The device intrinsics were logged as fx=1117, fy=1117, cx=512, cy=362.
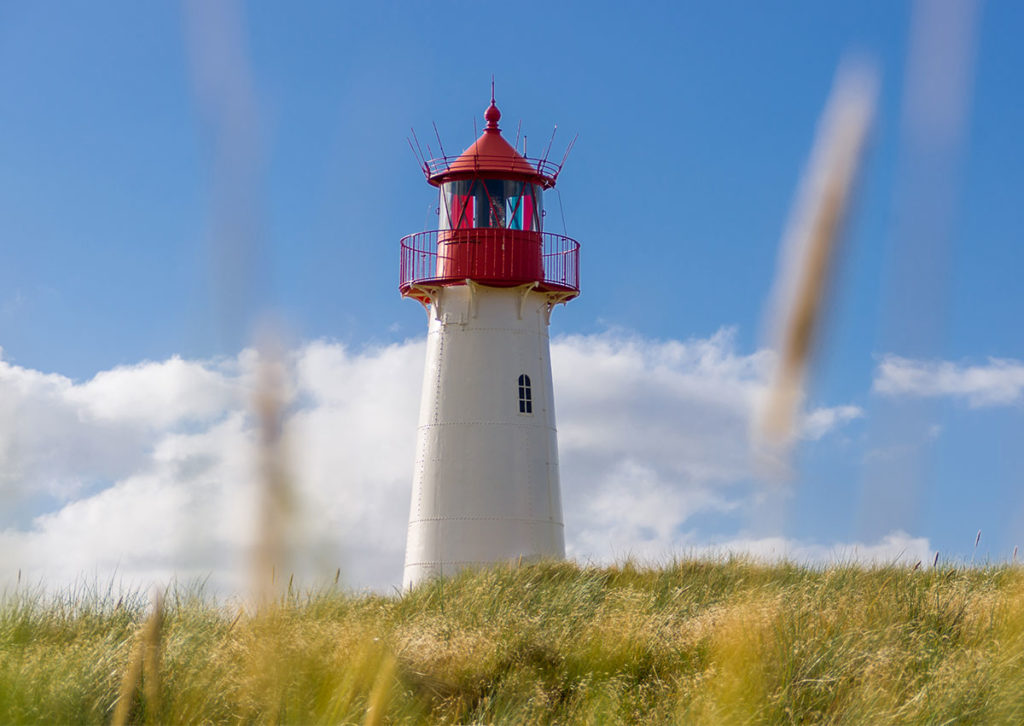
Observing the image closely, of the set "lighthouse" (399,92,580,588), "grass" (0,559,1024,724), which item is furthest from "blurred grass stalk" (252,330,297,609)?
"lighthouse" (399,92,580,588)

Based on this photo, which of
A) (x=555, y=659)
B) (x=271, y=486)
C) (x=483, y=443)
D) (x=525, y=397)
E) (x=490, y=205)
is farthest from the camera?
(x=490, y=205)

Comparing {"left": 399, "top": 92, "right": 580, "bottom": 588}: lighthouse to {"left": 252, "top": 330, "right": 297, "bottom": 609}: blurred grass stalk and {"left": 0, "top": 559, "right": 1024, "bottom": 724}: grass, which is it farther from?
{"left": 252, "top": 330, "right": 297, "bottom": 609}: blurred grass stalk

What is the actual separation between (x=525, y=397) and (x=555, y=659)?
36.6 feet

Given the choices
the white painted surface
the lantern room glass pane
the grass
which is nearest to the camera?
the grass

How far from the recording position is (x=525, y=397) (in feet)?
62.6

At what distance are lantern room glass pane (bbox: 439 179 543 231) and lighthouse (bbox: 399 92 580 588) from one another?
0.7 inches

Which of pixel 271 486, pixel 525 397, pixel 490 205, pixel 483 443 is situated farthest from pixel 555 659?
pixel 490 205

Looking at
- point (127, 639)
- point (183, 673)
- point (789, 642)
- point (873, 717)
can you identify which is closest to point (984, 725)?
point (873, 717)

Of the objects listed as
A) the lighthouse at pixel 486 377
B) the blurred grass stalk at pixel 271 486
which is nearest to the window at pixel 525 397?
the lighthouse at pixel 486 377

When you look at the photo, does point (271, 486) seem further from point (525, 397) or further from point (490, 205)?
point (490, 205)

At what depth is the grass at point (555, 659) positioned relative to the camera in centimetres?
607

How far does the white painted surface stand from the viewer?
1836 cm

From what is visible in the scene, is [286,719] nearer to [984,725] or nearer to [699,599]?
[984,725]

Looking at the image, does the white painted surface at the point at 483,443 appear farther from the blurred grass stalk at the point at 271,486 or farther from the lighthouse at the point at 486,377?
the blurred grass stalk at the point at 271,486
